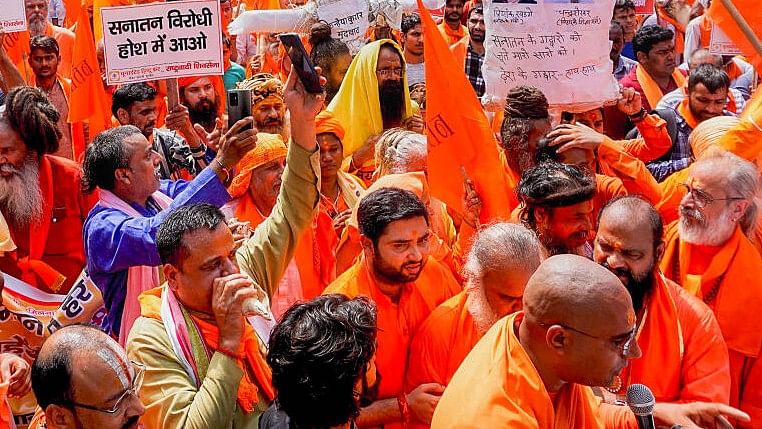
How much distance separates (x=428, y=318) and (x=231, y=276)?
0.95 metres

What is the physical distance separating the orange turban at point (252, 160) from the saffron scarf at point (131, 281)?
92cm

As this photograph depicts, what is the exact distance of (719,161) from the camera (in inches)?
177

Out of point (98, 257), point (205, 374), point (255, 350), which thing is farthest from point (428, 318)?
point (98, 257)

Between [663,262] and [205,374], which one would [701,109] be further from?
[205,374]

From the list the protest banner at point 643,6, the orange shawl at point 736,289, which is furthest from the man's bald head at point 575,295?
the protest banner at point 643,6

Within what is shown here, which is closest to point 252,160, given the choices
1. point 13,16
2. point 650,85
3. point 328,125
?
point 328,125

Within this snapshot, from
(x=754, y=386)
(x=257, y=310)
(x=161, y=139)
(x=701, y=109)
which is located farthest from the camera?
(x=701, y=109)

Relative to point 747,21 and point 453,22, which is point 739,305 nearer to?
point 747,21

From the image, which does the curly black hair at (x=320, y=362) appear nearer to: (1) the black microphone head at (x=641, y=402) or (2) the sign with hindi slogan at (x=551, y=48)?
(1) the black microphone head at (x=641, y=402)

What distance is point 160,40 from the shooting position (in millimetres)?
5688

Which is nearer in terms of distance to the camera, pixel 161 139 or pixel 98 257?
pixel 98 257

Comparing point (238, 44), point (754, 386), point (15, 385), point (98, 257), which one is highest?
point (238, 44)

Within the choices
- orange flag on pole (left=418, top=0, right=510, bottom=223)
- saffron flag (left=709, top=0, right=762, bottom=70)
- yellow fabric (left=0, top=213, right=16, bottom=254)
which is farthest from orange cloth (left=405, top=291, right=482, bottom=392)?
saffron flag (left=709, top=0, right=762, bottom=70)

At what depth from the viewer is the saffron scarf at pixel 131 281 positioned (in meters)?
4.05
